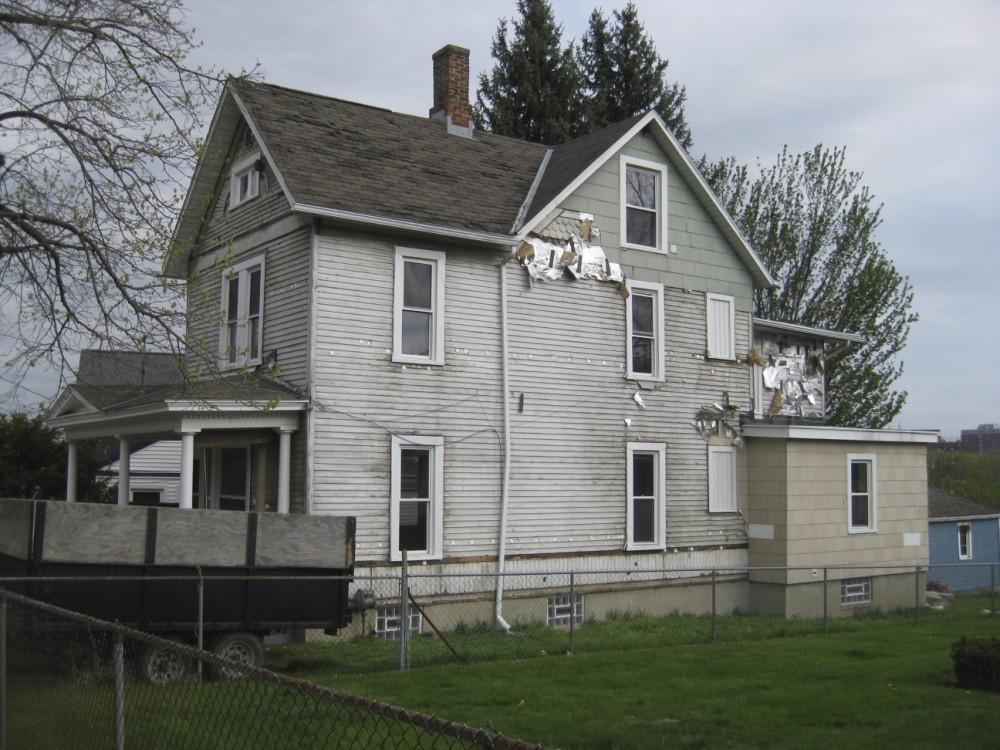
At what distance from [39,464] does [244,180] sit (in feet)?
39.2

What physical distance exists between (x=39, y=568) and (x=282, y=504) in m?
5.21

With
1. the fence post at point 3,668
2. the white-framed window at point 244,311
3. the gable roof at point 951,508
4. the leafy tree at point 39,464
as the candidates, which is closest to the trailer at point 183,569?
the fence post at point 3,668

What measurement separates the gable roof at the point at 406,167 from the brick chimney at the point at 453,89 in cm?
41

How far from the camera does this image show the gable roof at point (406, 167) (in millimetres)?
17578

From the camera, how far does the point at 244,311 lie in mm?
19188

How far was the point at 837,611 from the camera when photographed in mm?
22609

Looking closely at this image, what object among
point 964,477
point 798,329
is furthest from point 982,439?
point 798,329

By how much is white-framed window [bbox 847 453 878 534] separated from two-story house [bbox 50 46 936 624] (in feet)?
0.17

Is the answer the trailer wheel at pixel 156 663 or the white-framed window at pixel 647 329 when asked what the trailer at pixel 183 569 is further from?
the white-framed window at pixel 647 329

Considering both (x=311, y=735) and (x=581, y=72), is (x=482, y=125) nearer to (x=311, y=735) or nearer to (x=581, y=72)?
(x=581, y=72)

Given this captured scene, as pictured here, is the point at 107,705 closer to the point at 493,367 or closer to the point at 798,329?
the point at 493,367

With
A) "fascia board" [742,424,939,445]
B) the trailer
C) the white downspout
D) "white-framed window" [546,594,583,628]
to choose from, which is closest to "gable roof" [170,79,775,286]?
the white downspout

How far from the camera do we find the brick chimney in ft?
71.9

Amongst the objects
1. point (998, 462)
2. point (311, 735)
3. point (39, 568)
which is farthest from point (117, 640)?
point (998, 462)
